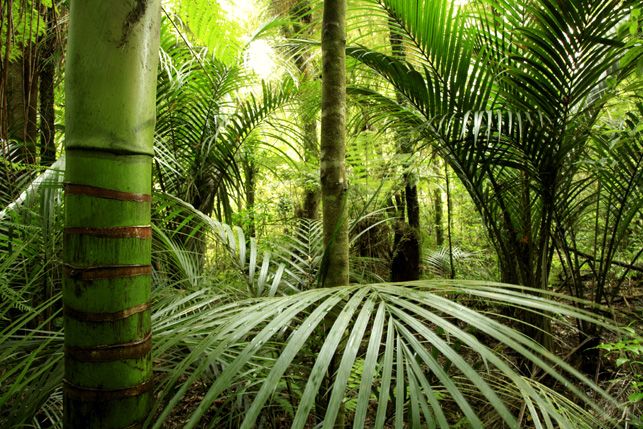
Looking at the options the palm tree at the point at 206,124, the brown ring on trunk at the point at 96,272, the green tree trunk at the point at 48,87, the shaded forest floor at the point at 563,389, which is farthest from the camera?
the palm tree at the point at 206,124

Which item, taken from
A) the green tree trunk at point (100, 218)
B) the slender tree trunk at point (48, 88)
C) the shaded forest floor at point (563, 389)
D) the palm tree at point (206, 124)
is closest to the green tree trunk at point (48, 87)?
the slender tree trunk at point (48, 88)

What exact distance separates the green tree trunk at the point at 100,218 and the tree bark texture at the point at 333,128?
0.59 metres

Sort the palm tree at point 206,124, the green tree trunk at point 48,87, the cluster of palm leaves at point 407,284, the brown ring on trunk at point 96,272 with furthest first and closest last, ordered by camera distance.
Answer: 1. the palm tree at point 206,124
2. the green tree trunk at point 48,87
3. the cluster of palm leaves at point 407,284
4. the brown ring on trunk at point 96,272

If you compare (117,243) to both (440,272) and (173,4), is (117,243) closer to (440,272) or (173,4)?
(173,4)

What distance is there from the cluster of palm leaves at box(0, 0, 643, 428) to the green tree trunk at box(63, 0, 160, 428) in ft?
0.30

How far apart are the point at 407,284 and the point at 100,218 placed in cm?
54

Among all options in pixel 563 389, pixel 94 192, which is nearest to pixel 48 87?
pixel 94 192

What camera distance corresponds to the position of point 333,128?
3.34 feet

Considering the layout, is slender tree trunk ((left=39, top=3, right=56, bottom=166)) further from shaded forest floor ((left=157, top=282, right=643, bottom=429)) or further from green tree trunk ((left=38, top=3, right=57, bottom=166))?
shaded forest floor ((left=157, top=282, right=643, bottom=429))

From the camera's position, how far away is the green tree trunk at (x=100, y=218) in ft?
1.49

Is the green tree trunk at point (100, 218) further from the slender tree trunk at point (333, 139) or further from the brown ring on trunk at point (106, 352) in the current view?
the slender tree trunk at point (333, 139)

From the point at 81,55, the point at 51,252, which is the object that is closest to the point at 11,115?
the point at 51,252

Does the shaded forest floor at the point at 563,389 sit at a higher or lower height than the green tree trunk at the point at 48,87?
lower

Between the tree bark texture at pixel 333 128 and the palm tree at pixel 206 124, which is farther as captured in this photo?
the palm tree at pixel 206 124
